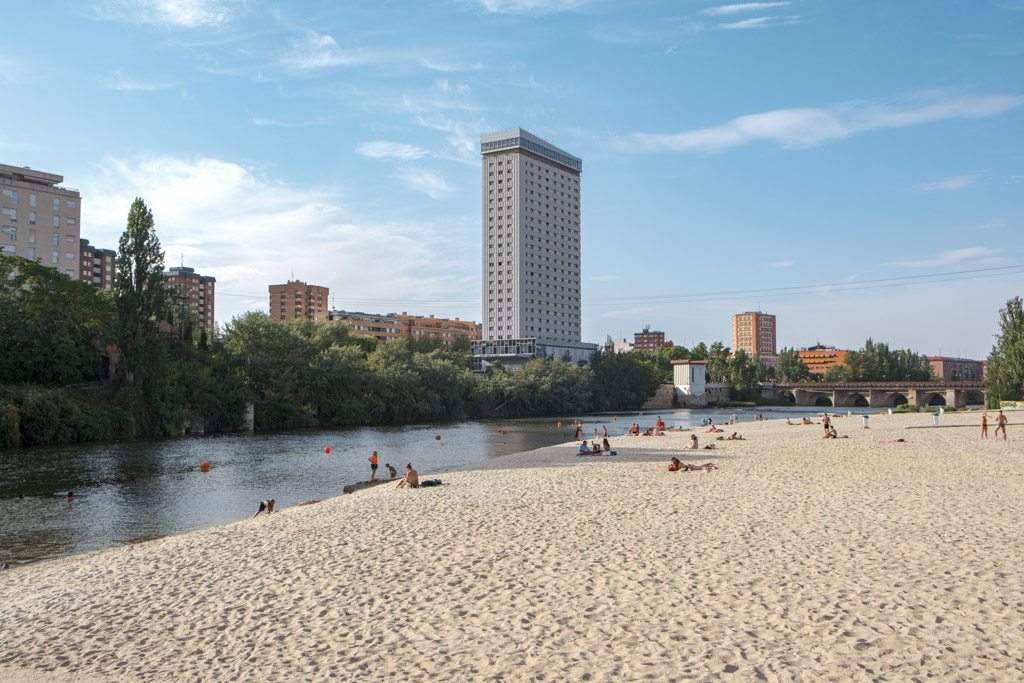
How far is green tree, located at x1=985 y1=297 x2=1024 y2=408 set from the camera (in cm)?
6912

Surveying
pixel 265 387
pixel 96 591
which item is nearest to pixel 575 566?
pixel 96 591

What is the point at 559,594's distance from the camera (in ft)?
38.4

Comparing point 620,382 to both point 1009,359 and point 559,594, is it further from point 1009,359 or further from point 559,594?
point 559,594

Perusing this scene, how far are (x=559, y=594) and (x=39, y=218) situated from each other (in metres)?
103

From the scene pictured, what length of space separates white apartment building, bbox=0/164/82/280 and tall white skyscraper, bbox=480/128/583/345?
10729cm

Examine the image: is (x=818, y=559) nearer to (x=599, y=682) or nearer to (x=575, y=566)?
Answer: (x=575, y=566)

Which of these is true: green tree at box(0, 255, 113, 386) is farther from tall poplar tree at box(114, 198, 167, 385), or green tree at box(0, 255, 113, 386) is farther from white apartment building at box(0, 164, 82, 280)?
white apartment building at box(0, 164, 82, 280)

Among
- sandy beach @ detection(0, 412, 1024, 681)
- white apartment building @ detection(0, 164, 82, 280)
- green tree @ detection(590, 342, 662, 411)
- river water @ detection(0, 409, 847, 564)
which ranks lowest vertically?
river water @ detection(0, 409, 847, 564)

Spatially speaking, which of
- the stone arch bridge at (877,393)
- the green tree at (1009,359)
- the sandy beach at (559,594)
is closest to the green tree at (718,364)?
the stone arch bridge at (877,393)

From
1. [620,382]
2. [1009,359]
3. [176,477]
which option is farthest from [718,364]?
[176,477]

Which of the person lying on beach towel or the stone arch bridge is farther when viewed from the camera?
the stone arch bridge

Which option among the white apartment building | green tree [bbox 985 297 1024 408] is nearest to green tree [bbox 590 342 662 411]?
green tree [bbox 985 297 1024 408]

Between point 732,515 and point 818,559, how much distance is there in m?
4.45

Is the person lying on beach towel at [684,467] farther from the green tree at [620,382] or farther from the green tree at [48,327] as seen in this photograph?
the green tree at [620,382]
